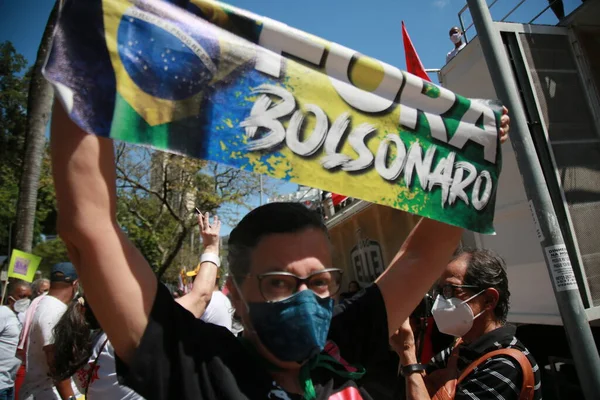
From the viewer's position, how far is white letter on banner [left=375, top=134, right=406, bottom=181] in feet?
4.97

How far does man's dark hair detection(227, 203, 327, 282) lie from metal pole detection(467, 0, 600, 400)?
237 cm

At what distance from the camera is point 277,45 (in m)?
1.37

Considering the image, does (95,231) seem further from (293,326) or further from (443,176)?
(443,176)

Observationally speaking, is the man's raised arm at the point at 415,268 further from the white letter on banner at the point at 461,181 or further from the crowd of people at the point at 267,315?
the white letter on banner at the point at 461,181

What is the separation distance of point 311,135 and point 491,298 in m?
1.63

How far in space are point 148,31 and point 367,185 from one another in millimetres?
838

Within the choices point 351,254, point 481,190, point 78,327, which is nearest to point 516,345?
point 481,190

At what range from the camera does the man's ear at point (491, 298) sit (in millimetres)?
2352

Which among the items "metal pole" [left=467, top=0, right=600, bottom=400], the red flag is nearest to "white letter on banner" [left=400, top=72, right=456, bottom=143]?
"metal pole" [left=467, top=0, right=600, bottom=400]

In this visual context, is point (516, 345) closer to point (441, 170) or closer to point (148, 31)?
point (441, 170)

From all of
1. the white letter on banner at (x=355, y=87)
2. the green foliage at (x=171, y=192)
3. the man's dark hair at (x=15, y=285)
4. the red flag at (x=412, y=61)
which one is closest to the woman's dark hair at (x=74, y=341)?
the white letter on banner at (x=355, y=87)

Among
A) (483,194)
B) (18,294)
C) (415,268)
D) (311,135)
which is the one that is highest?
(18,294)

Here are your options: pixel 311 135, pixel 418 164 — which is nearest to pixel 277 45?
pixel 311 135

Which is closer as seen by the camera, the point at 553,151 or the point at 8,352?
the point at 553,151
